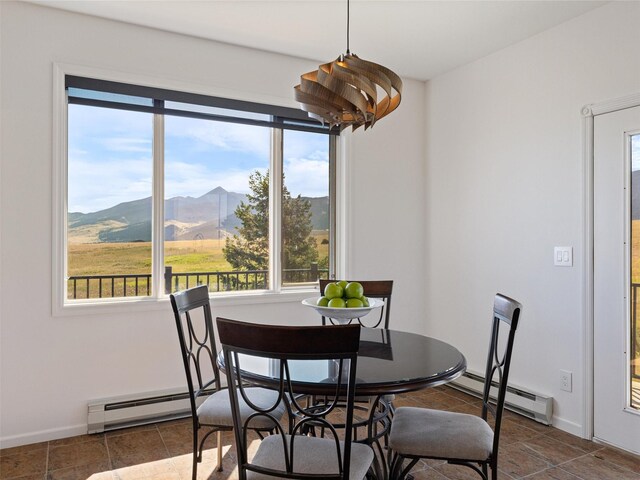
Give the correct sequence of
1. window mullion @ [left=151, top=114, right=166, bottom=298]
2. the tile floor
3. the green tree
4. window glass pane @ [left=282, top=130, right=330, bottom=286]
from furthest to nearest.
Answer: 1. window glass pane @ [left=282, top=130, right=330, bottom=286]
2. the green tree
3. window mullion @ [left=151, top=114, right=166, bottom=298]
4. the tile floor

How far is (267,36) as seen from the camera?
325 cm

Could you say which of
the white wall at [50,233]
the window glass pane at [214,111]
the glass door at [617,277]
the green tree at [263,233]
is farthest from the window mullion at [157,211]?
the glass door at [617,277]

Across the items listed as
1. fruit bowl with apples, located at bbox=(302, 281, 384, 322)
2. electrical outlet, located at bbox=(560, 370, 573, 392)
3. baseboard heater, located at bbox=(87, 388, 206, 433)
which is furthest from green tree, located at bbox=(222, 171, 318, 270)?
electrical outlet, located at bbox=(560, 370, 573, 392)

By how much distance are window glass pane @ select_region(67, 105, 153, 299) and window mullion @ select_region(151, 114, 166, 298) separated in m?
0.03

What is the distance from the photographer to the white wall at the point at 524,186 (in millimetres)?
2924

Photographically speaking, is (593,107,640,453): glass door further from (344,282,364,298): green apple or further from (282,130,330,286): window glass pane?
(282,130,330,286): window glass pane

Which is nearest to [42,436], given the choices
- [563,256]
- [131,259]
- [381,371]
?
[131,259]

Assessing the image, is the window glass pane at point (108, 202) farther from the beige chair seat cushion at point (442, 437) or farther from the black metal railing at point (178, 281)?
the beige chair seat cushion at point (442, 437)

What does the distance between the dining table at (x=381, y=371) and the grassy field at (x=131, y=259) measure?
157cm

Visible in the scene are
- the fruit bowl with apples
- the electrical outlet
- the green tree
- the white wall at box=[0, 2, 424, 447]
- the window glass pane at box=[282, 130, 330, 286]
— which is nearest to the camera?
the fruit bowl with apples

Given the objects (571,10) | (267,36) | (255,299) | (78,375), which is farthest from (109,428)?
(571,10)

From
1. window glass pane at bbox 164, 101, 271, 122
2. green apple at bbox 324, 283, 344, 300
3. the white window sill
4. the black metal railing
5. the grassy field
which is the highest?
window glass pane at bbox 164, 101, 271, 122

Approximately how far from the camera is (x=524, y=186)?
131 inches

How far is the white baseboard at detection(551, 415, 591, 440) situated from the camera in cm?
292
